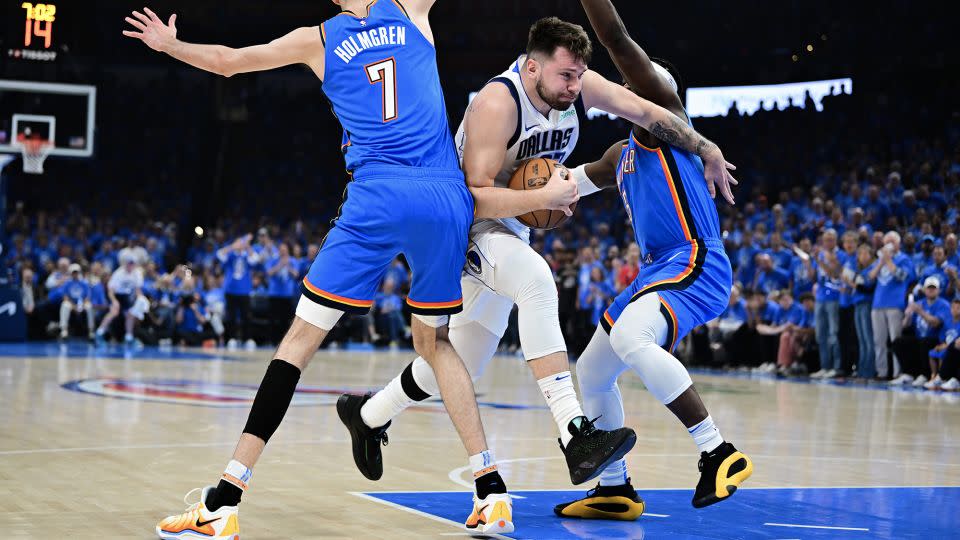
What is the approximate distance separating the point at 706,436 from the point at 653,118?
1424 millimetres

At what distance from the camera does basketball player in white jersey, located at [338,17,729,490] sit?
478 centimetres

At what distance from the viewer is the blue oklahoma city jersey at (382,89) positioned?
184 inches

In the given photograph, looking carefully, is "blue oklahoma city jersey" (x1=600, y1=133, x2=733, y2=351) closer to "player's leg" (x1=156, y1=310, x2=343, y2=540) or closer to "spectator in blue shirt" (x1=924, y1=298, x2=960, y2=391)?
"player's leg" (x1=156, y1=310, x2=343, y2=540)

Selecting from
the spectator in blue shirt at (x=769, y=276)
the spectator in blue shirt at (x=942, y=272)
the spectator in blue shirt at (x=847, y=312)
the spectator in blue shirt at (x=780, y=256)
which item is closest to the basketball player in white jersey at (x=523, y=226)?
the spectator in blue shirt at (x=942, y=272)

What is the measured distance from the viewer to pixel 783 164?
2356cm

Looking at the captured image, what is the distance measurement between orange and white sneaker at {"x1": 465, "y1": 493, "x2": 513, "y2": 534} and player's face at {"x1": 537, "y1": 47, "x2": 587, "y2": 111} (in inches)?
65.9

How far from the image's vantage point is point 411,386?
17.2 feet

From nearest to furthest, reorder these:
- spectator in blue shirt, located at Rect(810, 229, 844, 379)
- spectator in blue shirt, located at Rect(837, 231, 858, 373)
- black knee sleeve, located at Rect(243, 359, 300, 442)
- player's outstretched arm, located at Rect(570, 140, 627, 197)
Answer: black knee sleeve, located at Rect(243, 359, 300, 442) < player's outstretched arm, located at Rect(570, 140, 627, 197) < spectator in blue shirt, located at Rect(837, 231, 858, 373) < spectator in blue shirt, located at Rect(810, 229, 844, 379)

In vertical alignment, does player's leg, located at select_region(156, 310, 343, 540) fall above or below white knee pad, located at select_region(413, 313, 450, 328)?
below

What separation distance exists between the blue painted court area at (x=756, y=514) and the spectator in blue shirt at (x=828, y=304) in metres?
9.46

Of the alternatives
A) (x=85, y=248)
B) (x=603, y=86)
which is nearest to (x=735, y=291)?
(x=603, y=86)

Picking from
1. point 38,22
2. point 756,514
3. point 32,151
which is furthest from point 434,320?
point 38,22

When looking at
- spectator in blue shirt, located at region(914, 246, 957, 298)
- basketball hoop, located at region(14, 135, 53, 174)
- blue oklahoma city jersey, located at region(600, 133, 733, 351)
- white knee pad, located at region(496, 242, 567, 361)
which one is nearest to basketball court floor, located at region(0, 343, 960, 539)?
white knee pad, located at region(496, 242, 567, 361)

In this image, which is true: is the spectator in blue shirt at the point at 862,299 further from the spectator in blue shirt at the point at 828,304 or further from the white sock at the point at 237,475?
the white sock at the point at 237,475
